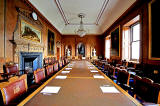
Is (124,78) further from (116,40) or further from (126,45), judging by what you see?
(116,40)

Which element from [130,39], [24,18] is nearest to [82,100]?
[24,18]

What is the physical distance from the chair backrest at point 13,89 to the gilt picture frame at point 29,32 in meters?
3.25

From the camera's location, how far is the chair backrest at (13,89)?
40.2 inches

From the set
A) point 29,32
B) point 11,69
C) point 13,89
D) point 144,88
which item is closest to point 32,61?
point 29,32

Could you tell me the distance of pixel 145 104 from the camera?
0.89 meters

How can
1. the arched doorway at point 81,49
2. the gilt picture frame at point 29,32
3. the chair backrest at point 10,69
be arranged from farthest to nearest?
the arched doorway at point 81,49 → the gilt picture frame at point 29,32 → the chair backrest at point 10,69

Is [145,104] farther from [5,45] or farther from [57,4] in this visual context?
[57,4]

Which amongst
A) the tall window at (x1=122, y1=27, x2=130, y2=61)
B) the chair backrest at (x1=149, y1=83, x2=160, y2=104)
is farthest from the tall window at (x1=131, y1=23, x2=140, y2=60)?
the chair backrest at (x1=149, y1=83, x2=160, y2=104)

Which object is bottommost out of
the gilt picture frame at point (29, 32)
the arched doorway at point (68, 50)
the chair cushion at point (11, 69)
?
the chair cushion at point (11, 69)

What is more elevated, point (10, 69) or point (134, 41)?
point (134, 41)

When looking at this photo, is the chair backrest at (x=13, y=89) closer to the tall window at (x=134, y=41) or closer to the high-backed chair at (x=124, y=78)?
the high-backed chair at (x=124, y=78)

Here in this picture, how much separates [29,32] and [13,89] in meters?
3.96

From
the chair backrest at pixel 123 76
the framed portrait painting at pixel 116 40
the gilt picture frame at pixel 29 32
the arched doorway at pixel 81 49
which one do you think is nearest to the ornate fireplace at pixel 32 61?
the gilt picture frame at pixel 29 32

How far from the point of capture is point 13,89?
1.16 meters
